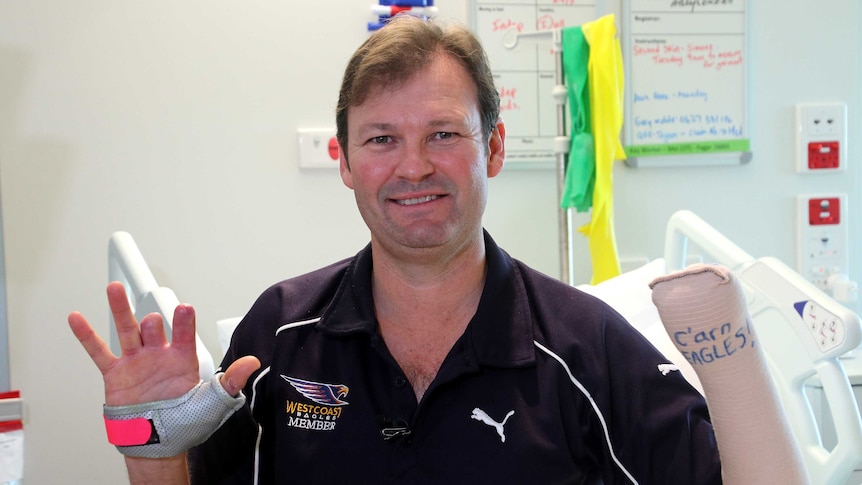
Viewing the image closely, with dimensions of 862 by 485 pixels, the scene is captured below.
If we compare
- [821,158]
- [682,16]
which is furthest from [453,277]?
[821,158]

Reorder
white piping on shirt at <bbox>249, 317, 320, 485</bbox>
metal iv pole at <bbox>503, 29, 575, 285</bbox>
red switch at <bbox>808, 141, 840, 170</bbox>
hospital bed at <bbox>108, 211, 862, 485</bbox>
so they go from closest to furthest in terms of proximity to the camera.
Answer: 1. white piping on shirt at <bbox>249, 317, 320, 485</bbox>
2. hospital bed at <bbox>108, 211, 862, 485</bbox>
3. metal iv pole at <bbox>503, 29, 575, 285</bbox>
4. red switch at <bbox>808, 141, 840, 170</bbox>

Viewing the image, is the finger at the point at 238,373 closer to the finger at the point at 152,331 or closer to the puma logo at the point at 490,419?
the finger at the point at 152,331

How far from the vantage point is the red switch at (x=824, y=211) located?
300 centimetres

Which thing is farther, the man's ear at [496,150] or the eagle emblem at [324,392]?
the man's ear at [496,150]

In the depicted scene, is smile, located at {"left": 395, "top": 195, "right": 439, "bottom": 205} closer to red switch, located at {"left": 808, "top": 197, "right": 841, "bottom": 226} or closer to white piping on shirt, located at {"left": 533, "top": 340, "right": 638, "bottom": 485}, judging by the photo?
white piping on shirt, located at {"left": 533, "top": 340, "right": 638, "bottom": 485}

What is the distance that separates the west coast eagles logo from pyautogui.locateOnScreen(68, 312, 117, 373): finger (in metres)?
0.30

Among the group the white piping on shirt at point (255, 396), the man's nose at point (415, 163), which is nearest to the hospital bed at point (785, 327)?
the white piping on shirt at point (255, 396)

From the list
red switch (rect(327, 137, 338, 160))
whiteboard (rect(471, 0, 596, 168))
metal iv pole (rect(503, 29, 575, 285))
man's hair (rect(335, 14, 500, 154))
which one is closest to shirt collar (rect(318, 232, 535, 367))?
man's hair (rect(335, 14, 500, 154))

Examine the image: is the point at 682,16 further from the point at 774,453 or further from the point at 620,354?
the point at 774,453

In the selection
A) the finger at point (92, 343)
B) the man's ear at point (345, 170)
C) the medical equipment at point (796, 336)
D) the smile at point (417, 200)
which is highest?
the man's ear at point (345, 170)

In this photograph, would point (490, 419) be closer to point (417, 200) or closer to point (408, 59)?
point (417, 200)

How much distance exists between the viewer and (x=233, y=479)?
139cm

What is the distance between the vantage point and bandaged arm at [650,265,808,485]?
1040 mm

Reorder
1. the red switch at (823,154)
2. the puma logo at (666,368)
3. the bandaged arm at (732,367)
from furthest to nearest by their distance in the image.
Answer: the red switch at (823,154) → the puma logo at (666,368) → the bandaged arm at (732,367)
